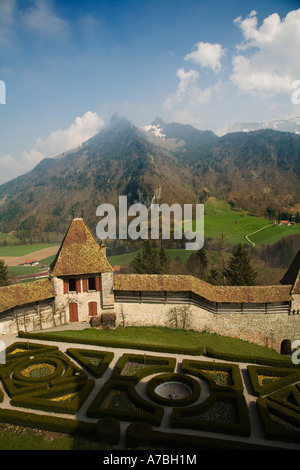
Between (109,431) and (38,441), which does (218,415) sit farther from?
(38,441)

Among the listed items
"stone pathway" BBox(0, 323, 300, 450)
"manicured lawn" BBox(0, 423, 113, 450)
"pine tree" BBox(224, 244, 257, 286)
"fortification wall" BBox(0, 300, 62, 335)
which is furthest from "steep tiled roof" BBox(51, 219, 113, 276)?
"pine tree" BBox(224, 244, 257, 286)

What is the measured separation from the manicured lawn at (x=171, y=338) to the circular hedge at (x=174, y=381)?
5656 mm

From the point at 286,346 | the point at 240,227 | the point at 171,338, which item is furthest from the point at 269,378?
the point at 240,227

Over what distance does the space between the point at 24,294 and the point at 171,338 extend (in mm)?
15023

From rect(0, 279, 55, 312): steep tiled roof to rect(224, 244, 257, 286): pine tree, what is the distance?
27568mm

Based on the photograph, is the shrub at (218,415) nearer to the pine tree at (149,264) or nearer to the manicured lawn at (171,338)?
the manicured lawn at (171,338)

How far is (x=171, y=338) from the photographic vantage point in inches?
1214

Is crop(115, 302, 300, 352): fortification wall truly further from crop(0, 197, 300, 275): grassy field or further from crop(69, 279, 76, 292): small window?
crop(0, 197, 300, 275): grassy field

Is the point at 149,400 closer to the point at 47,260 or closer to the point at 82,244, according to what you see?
the point at 82,244

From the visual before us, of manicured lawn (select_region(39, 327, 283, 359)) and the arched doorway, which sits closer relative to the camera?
manicured lawn (select_region(39, 327, 283, 359))

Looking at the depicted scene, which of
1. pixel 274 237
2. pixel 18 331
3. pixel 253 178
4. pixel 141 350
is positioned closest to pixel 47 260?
pixel 274 237

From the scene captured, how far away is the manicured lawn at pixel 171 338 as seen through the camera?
29547 mm

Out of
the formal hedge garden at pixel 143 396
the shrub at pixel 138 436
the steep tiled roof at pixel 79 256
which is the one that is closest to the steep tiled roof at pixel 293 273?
the formal hedge garden at pixel 143 396

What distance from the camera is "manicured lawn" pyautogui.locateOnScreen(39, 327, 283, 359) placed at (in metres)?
29.5
